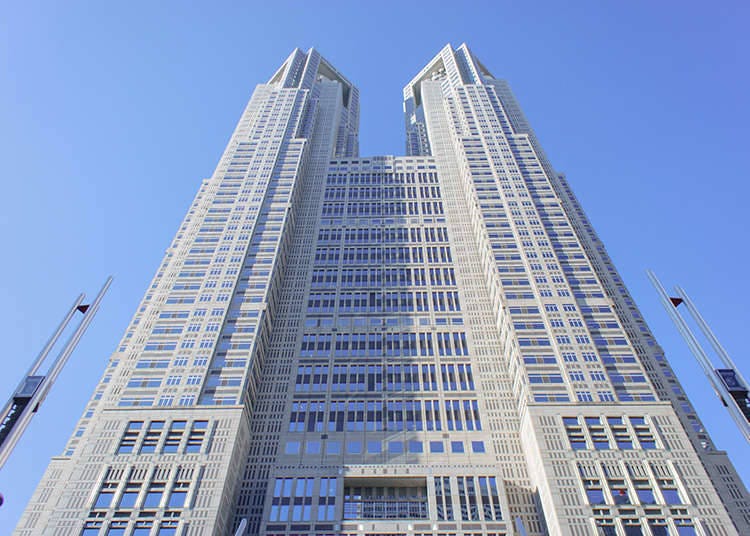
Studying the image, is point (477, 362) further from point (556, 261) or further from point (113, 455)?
point (113, 455)

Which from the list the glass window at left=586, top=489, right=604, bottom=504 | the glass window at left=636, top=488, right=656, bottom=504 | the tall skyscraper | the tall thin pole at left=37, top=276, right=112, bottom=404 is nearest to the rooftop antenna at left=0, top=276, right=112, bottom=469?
the tall thin pole at left=37, top=276, right=112, bottom=404

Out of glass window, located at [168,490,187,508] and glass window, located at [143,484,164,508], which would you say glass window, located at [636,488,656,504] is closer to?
glass window, located at [168,490,187,508]

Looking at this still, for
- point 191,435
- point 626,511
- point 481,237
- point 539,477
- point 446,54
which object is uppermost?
point 446,54

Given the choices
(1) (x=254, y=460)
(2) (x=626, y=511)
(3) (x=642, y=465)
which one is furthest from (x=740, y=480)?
(1) (x=254, y=460)

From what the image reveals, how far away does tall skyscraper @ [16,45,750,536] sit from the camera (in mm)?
61062

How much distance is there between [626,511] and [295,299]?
57727mm

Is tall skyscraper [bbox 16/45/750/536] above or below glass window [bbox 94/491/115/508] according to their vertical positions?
above

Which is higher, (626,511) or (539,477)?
(539,477)

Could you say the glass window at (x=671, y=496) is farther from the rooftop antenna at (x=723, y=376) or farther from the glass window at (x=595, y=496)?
the rooftop antenna at (x=723, y=376)

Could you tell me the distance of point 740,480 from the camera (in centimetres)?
6869

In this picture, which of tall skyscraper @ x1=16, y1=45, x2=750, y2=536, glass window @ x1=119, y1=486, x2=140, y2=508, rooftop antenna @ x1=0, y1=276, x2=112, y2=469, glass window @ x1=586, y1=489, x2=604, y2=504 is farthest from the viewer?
tall skyscraper @ x1=16, y1=45, x2=750, y2=536

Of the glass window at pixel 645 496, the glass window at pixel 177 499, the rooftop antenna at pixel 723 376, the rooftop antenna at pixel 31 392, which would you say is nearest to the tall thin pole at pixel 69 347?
the rooftop antenna at pixel 31 392

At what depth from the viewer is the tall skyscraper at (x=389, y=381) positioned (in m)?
61.1

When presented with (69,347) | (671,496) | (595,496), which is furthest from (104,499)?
(671,496)
